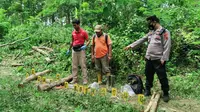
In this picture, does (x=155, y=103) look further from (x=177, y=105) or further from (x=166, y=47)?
(x=166, y=47)

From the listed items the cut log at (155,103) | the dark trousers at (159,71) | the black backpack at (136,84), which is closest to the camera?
the cut log at (155,103)

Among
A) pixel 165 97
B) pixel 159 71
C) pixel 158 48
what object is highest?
pixel 158 48

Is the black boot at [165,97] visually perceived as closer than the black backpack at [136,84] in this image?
Yes

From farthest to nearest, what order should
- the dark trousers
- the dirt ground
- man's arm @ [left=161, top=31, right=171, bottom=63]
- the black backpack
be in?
1. the black backpack
2. the dark trousers
3. man's arm @ [left=161, top=31, right=171, bottom=63]
4. the dirt ground

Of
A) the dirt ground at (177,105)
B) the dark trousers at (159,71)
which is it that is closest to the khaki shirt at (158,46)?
the dark trousers at (159,71)

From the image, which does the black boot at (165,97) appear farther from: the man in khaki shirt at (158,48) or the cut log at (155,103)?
the cut log at (155,103)

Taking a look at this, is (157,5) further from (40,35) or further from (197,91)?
(40,35)

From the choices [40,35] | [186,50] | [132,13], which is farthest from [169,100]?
[40,35]

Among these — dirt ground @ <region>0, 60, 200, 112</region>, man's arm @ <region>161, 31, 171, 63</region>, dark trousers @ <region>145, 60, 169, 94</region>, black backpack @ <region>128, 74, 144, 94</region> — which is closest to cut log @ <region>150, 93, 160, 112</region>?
dirt ground @ <region>0, 60, 200, 112</region>

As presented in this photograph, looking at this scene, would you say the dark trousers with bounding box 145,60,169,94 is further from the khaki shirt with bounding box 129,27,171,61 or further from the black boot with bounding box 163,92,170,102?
the khaki shirt with bounding box 129,27,171,61

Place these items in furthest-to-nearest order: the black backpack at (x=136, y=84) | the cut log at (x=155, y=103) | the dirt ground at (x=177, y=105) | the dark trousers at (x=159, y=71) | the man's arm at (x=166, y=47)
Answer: the black backpack at (x=136, y=84), the dark trousers at (x=159, y=71), the man's arm at (x=166, y=47), the dirt ground at (x=177, y=105), the cut log at (x=155, y=103)

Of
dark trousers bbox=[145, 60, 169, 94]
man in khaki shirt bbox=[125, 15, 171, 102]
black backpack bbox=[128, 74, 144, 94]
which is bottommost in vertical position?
black backpack bbox=[128, 74, 144, 94]

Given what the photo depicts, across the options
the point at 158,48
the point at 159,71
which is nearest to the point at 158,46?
the point at 158,48

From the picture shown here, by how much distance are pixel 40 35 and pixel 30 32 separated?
1174 mm
